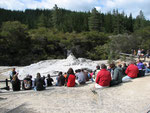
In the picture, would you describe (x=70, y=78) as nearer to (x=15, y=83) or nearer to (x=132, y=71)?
(x=15, y=83)

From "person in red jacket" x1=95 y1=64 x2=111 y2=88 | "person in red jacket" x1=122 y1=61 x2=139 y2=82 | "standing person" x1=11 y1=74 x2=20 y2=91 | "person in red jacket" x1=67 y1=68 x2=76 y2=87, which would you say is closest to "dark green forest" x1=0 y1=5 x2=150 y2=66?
"person in red jacket" x1=122 y1=61 x2=139 y2=82

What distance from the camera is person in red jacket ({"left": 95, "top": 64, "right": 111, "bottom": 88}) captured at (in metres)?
7.23

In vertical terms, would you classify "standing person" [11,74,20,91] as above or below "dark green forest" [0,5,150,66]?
below

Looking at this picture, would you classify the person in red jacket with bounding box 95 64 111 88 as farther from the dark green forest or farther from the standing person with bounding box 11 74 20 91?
the dark green forest

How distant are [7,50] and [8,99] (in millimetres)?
31143

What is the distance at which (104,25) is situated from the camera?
69.8 metres

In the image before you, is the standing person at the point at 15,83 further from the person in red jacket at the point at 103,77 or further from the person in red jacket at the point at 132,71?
the person in red jacket at the point at 132,71

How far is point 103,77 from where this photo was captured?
23.9ft

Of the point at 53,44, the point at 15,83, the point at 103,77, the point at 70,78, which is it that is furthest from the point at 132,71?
the point at 53,44

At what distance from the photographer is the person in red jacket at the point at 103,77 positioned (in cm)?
723

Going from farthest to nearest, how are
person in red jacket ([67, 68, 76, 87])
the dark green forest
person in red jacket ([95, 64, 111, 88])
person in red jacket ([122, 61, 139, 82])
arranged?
the dark green forest → person in red jacket ([122, 61, 139, 82]) → person in red jacket ([67, 68, 76, 87]) → person in red jacket ([95, 64, 111, 88])

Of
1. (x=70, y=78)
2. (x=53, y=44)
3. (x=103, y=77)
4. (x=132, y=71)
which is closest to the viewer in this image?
(x=103, y=77)

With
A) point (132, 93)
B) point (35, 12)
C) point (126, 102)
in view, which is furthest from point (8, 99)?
point (35, 12)

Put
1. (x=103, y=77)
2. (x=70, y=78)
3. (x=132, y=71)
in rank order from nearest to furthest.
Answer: (x=103, y=77) < (x=70, y=78) < (x=132, y=71)
